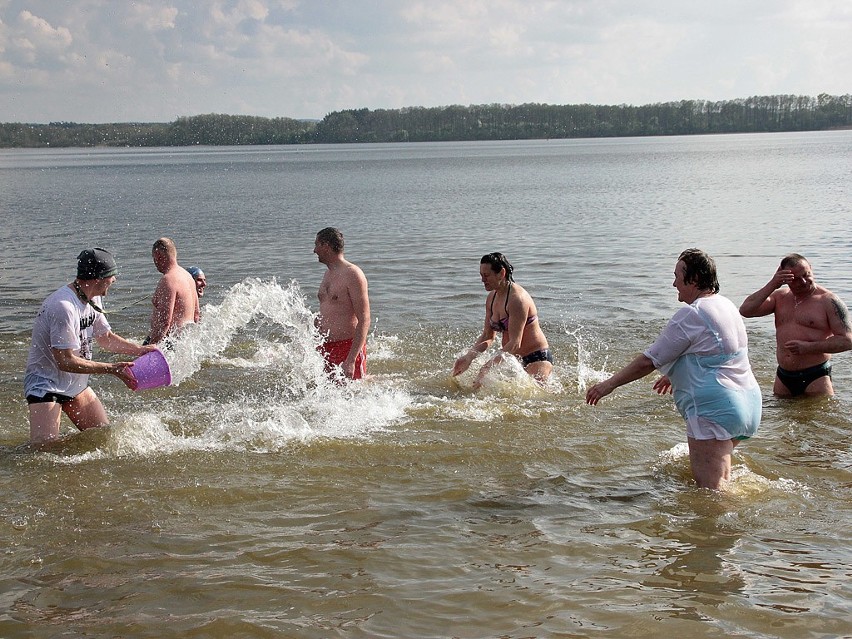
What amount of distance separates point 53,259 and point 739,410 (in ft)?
70.5

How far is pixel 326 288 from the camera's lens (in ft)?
30.4

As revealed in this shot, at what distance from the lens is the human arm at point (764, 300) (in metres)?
8.45

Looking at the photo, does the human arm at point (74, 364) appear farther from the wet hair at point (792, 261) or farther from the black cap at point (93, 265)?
the wet hair at point (792, 261)

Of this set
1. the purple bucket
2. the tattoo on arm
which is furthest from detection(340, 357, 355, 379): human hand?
the tattoo on arm

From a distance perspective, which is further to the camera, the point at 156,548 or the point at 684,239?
the point at 684,239

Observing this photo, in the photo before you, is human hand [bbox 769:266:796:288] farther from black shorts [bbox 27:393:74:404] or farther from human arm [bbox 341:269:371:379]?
black shorts [bbox 27:393:74:404]

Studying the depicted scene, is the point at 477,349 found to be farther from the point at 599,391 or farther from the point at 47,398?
the point at 47,398

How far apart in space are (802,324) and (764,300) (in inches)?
17.3

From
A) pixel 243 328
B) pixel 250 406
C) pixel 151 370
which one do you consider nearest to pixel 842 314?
pixel 250 406

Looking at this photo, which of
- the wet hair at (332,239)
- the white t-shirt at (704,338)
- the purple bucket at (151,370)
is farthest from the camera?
the wet hair at (332,239)

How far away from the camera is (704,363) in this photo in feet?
18.5

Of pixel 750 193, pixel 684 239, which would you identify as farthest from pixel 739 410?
pixel 750 193

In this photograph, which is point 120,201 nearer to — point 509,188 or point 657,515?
Result: point 509,188

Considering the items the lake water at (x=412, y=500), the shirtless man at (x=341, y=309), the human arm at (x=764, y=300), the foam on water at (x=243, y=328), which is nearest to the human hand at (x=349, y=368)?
the shirtless man at (x=341, y=309)
